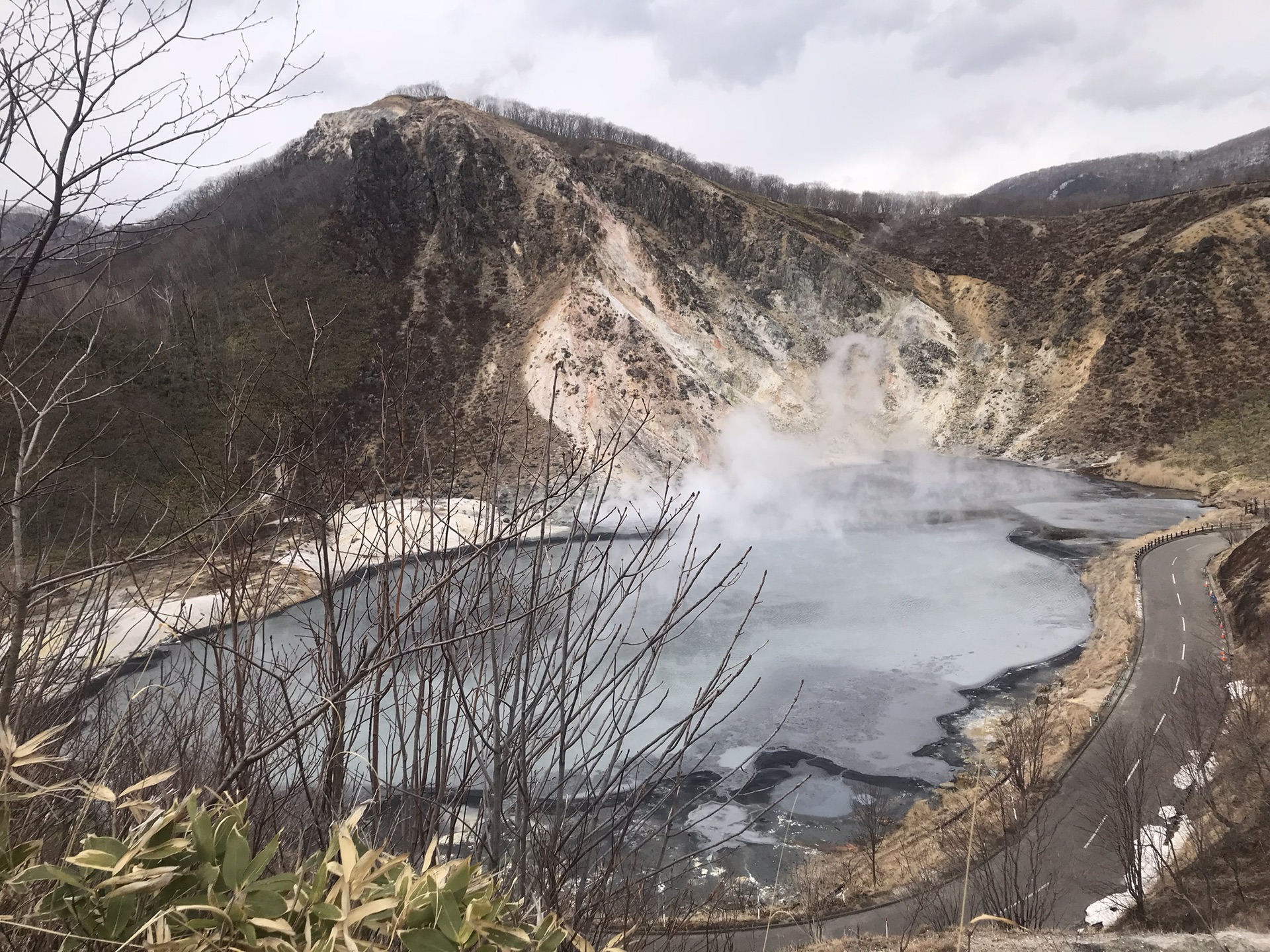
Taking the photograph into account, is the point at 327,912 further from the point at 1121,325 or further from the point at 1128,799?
the point at 1121,325

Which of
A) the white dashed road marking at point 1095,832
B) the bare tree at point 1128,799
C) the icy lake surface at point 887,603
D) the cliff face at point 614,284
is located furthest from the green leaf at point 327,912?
the cliff face at point 614,284

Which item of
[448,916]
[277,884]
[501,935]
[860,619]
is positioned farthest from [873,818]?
[277,884]

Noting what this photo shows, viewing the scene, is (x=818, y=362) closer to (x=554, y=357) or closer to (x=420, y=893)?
(x=554, y=357)

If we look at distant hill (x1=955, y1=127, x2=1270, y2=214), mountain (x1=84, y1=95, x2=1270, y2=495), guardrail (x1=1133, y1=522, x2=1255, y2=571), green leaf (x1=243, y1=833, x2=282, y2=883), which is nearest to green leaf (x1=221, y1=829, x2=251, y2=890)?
green leaf (x1=243, y1=833, x2=282, y2=883)

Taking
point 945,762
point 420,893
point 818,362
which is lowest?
point 945,762

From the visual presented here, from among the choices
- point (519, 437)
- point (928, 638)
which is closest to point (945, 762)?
point (928, 638)

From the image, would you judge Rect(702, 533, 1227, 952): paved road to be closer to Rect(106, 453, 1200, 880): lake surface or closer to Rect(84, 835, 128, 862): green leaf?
Rect(106, 453, 1200, 880): lake surface

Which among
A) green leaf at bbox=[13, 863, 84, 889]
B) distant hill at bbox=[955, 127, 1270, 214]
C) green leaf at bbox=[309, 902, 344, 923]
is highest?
distant hill at bbox=[955, 127, 1270, 214]
